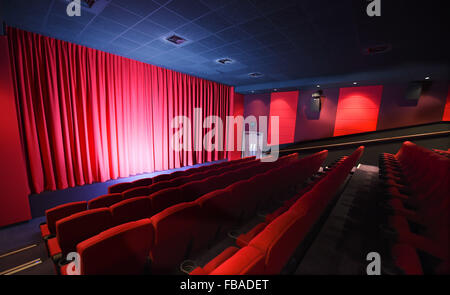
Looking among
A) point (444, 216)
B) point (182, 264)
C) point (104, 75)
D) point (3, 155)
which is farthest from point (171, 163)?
point (444, 216)

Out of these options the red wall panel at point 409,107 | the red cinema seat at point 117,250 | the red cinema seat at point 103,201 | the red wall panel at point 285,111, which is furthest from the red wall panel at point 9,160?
the red wall panel at point 409,107

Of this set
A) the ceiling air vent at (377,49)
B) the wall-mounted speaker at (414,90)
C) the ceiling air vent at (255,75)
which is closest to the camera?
the ceiling air vent at (377,49)

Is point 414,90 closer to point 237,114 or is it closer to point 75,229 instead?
point 237,114

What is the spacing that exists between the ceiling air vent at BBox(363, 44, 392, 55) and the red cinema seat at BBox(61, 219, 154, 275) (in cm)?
414

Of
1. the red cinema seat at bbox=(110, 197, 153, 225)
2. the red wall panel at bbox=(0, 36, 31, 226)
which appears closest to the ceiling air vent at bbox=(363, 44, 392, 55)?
the red cinema seat at bbox=(110, 197, 153, 225)

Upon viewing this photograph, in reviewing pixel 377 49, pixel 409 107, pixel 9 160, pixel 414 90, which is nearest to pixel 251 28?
pixel 377 49

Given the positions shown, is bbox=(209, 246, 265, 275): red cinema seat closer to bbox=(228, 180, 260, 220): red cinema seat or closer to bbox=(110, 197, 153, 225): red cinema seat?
bbox=(228, 180, 260, 220): red cinema seat

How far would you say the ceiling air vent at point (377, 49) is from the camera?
286 cm

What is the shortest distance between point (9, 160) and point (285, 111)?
6585mm

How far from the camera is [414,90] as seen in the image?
4.36 m

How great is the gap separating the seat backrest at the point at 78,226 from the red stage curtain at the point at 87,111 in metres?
2.64

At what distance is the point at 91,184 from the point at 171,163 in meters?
1.95

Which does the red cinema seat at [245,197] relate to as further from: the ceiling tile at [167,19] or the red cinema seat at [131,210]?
the ceiling tile at [167,19]
